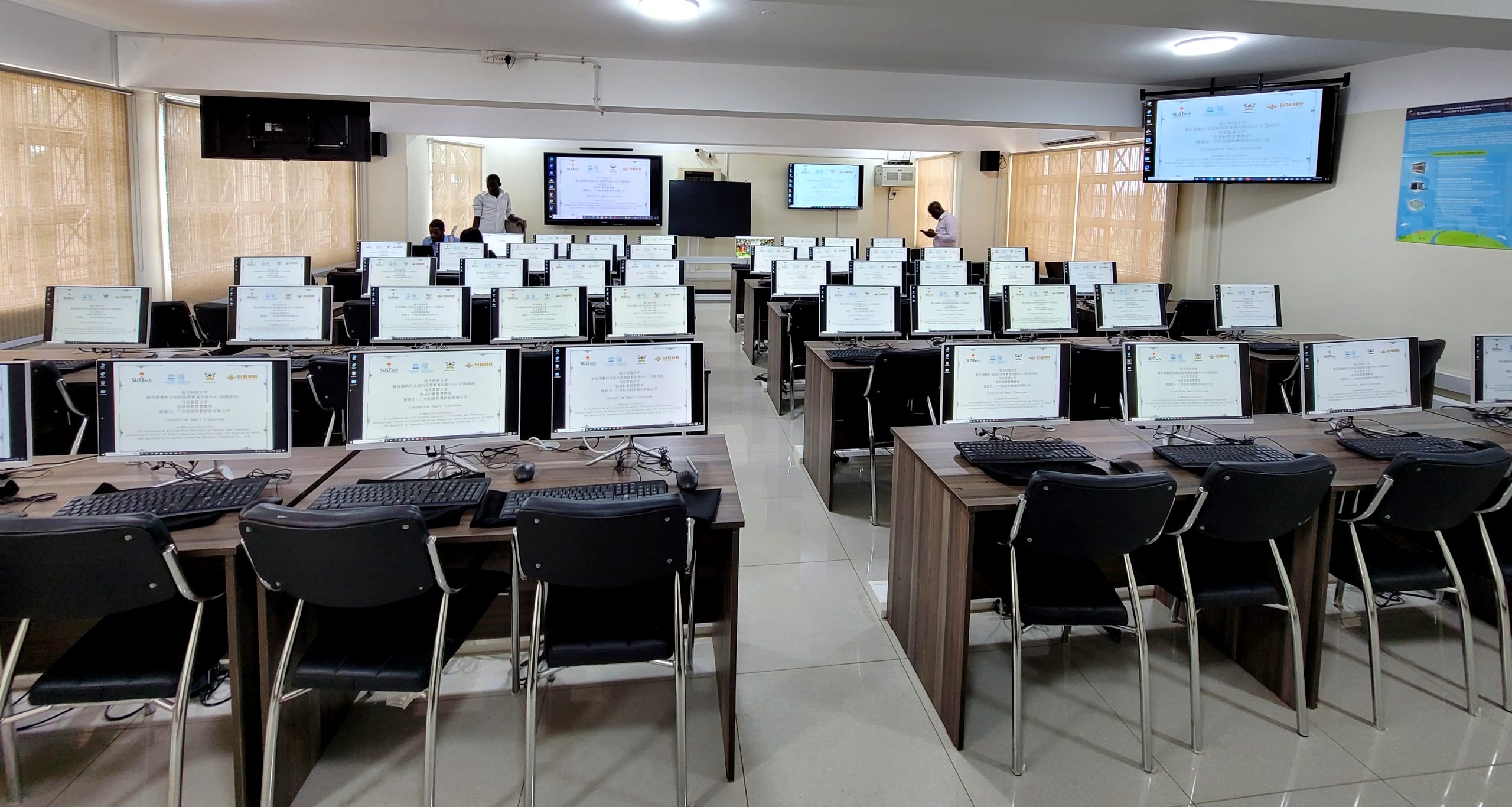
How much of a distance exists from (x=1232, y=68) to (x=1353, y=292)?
1.95 meters

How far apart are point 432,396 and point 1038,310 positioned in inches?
157

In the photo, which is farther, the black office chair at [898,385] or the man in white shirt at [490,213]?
the man in white shirt at [490,213]

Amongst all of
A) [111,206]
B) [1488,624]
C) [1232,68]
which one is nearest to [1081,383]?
[1488,624]

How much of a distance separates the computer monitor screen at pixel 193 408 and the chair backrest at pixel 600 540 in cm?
105

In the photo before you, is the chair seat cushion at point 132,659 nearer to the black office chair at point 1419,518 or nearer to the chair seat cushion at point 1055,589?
the chair seat cushion at point 1055,589

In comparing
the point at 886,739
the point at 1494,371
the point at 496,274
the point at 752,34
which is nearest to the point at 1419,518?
the point at 1494,371

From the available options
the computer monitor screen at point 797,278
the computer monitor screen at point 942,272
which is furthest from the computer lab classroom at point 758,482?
the computer monitor screen at point 942,272

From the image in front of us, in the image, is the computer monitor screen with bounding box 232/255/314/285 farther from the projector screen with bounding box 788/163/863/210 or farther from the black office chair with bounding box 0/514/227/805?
the projector screen with bounding box 788/163/863/210

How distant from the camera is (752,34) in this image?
593 cm

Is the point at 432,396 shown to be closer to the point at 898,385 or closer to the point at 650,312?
the point at 898,385

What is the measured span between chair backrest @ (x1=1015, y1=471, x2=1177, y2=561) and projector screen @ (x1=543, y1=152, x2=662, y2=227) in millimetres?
10383

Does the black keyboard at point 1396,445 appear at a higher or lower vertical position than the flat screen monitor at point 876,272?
lower

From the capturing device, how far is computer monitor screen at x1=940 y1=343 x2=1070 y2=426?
3178 millimetres

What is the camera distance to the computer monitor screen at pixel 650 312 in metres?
5.20
